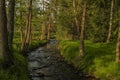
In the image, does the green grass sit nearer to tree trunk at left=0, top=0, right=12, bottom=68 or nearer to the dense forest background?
the dense forest background

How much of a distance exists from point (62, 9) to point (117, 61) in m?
43.3

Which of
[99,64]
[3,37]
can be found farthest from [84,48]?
[3,37]

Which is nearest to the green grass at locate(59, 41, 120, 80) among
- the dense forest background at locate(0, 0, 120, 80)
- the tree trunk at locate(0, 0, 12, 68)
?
the dense forest background at locate(0, 0, 120, 80)

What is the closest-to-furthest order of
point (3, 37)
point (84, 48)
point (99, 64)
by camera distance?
point (3, 37), point (99, 64), point (84, 48)

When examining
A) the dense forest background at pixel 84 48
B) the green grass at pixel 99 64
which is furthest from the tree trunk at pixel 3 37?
the green grass at pixel 99 64

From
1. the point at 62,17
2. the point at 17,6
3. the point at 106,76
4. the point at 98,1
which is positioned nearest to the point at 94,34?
the point at 98,1

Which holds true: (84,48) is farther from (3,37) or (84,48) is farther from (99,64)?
(3,37)

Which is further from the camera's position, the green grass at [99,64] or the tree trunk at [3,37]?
the green grass at [99,64]

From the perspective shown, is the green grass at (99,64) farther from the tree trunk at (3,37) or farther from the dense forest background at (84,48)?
the tree trunk at (3,37)

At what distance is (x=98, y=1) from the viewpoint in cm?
3691

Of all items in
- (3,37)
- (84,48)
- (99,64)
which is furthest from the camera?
(84,48)

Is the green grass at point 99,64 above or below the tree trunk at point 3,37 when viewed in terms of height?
below

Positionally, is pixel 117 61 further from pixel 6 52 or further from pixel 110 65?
pixel 6 52

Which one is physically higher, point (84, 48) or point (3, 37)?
point (3, 37)
